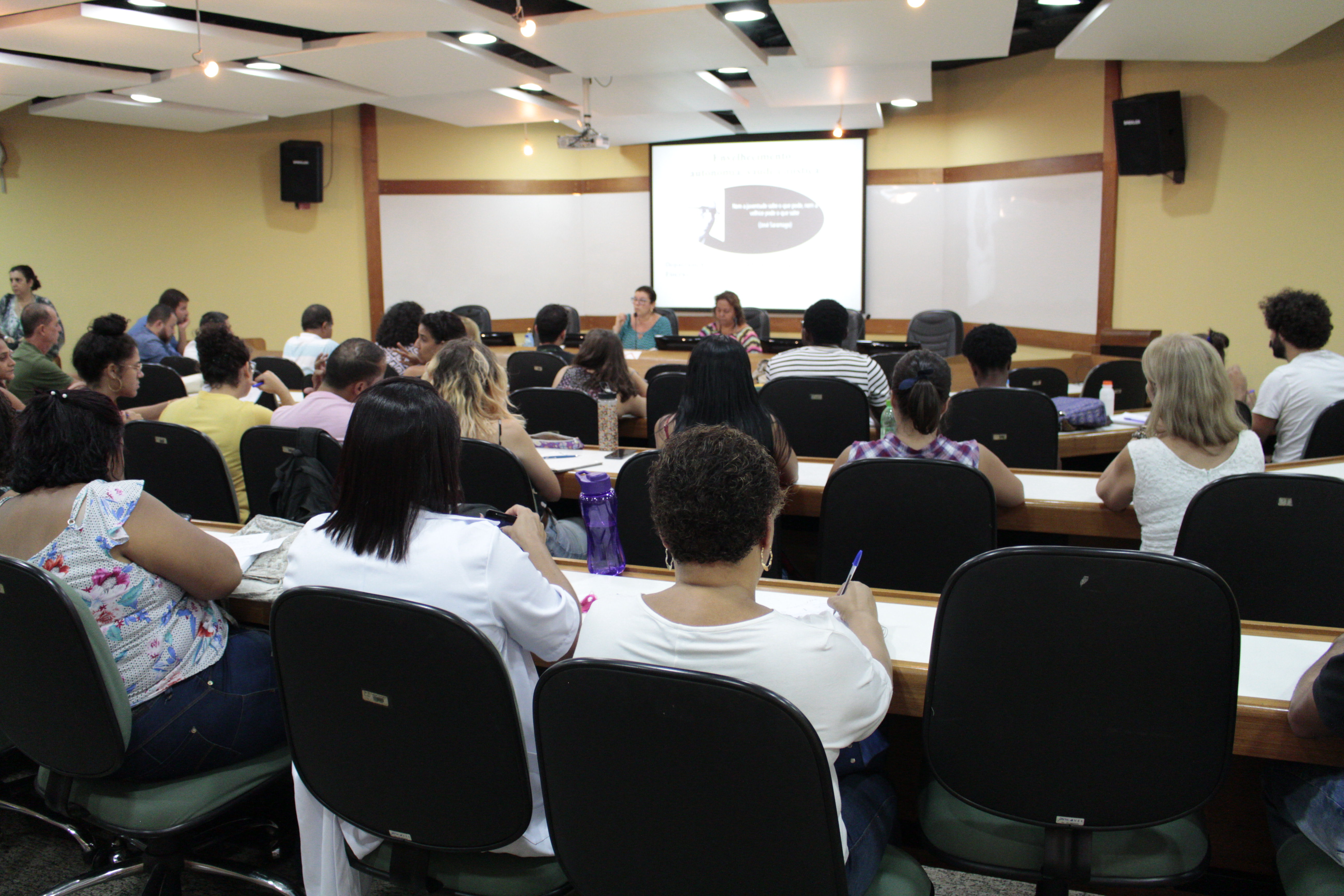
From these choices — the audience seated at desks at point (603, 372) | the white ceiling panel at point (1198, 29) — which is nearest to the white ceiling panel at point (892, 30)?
the white ceiling panel at point (1198, 29)

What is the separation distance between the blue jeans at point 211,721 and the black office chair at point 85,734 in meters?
0.03

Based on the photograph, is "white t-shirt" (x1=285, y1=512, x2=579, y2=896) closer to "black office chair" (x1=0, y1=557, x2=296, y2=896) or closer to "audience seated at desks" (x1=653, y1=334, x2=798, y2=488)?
"black office chair" (x1=0, y1=557, x2=296, y2=896)

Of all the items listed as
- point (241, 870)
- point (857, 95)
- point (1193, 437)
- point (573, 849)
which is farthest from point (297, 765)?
point (857, 95)

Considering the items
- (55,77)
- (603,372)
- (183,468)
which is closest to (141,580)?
(183,468)

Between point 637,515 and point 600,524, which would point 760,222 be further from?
point 600,524

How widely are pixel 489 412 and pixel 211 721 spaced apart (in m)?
1.44

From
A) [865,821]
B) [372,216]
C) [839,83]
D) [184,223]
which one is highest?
[839,83]

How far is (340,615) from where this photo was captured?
4.68 feet

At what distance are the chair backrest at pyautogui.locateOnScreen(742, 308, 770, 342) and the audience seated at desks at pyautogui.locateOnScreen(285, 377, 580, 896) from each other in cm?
750

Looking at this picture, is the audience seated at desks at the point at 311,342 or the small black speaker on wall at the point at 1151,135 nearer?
the audience seated at desks at the point at 311,342

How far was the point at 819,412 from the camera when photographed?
4.14m

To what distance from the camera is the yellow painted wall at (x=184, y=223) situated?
8812mm

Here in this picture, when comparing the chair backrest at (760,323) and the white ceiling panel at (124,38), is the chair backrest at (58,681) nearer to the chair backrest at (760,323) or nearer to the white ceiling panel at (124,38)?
the white ceiling panel at (124,38)

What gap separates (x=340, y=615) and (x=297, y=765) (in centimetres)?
35
